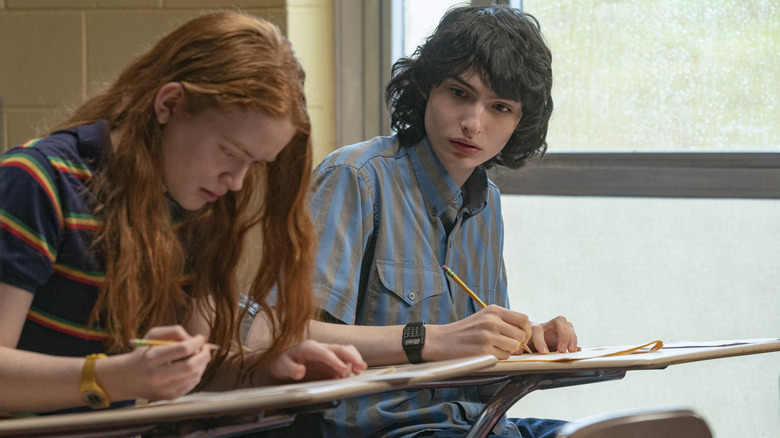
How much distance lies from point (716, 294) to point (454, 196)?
3.84 ft

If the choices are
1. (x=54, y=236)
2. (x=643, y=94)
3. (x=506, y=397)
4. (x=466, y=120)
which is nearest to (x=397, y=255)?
(x=466, y=120)

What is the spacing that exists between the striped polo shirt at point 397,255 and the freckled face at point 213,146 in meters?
0.39

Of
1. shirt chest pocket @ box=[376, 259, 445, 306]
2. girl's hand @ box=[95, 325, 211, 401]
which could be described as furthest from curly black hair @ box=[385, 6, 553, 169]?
girl's hand @ box=[95, 325, 211, 401]

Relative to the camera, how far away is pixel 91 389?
3.06ft

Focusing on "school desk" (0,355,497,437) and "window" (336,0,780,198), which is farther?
"window" (336,0,780,198)

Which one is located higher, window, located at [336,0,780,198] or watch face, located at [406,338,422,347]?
window, located at [336,0,780,198]

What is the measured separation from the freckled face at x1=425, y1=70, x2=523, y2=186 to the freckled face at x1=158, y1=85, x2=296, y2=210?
573 mm

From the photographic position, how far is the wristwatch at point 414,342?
1.40m

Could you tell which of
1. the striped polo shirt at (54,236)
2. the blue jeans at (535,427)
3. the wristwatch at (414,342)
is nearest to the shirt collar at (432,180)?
the wristwatch at (414,342)

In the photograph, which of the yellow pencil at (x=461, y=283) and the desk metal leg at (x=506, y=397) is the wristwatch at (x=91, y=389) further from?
the yellow pencil at (x=461, y=283)

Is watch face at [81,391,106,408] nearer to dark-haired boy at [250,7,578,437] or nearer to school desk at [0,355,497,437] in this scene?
school desk at [0,355,497,437]

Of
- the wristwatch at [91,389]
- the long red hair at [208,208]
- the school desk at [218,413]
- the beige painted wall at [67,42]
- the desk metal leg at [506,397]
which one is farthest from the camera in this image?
the beige painted wall at [67,42]

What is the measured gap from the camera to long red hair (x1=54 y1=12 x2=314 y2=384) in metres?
1.11

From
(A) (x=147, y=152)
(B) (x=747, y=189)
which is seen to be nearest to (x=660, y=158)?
(B) (x=747, y=189)
